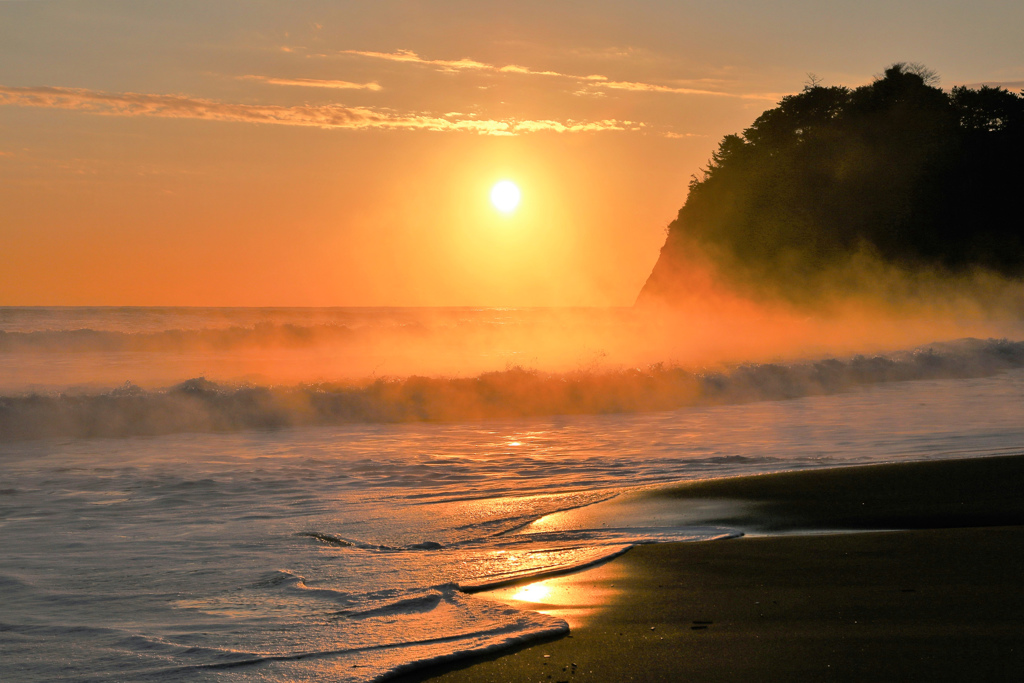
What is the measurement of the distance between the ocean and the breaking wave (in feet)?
0.19

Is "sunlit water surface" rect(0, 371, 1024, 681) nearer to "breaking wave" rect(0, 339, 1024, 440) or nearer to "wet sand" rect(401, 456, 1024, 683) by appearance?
"wet sand" rect(401, 456, 1024, 683)

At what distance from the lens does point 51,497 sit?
8.10m

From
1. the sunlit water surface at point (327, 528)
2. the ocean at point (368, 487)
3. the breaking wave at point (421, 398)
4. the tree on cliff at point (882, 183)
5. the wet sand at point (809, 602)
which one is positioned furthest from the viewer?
the tree on cliff at point (882, 183)

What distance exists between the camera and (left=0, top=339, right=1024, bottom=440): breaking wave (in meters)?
14.6

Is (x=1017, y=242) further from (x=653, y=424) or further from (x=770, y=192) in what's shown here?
(x=653, y=424)

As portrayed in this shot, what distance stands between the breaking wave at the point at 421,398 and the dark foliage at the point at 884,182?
3092 centimetres

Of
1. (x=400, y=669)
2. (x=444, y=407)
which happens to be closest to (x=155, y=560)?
(x=400, y=669)

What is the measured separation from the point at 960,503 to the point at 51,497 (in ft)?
27.1

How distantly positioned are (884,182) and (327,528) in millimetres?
51911

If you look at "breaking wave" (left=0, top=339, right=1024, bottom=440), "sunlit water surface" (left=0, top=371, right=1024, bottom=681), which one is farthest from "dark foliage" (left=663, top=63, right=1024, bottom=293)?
"sunlit water surface" (left=0, top=371, right=1024, bottom=681)

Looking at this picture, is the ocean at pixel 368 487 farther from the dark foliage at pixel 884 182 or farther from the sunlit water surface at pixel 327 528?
the dark foliage at pixel 884 182

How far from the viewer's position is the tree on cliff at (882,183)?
48844mm

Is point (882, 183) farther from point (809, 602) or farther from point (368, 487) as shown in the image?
point (809, 602)

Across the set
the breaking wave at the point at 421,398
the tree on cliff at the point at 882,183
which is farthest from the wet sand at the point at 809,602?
the tree on cliff at the point at 882,183
